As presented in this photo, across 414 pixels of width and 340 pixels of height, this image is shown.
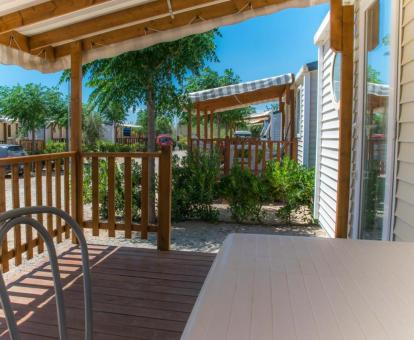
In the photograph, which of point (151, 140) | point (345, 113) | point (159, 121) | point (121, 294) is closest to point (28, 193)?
point (121, 294)

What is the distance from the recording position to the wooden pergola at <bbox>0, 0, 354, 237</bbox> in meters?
2.97

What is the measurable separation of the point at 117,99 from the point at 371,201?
411cm

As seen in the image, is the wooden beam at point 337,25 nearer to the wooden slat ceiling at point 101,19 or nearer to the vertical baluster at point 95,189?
the wooden slat ceiling at point 101,19

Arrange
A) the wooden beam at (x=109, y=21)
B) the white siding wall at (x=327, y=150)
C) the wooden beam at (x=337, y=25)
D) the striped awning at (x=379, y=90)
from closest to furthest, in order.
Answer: the striped awning at (x=379, y=90) < the wooden beam at (x=337, y=25) < the wooden beam at (x=109, y=21) < the white siding wall at (x=327, y=150)

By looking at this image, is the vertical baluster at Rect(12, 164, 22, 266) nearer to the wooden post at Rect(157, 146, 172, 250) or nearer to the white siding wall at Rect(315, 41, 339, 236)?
the wooden post at Rect(157, 146, 172, 250)

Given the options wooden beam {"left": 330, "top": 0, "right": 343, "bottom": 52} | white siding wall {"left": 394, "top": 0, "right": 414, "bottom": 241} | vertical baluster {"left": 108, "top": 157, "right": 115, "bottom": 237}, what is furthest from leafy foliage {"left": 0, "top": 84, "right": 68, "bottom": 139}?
white siding wall {"left": 394, "top": 0, "right": 414, "bottom": 241}

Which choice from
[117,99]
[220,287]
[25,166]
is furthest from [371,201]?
[117,99]

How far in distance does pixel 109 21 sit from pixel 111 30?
27 cm

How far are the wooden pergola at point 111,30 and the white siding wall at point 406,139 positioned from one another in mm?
535

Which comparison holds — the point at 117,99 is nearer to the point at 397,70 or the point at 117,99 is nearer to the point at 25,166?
the point at 25,166

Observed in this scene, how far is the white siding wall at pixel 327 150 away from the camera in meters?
4.73

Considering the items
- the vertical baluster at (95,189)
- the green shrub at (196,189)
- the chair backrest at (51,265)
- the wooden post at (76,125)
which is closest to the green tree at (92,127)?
the green shrub at (196,189)

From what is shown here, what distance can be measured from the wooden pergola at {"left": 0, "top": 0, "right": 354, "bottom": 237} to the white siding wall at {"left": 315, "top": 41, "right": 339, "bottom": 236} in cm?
160

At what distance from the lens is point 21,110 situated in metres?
16.9
